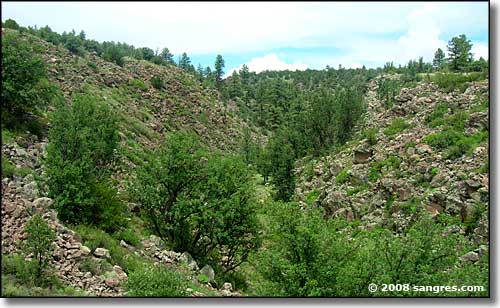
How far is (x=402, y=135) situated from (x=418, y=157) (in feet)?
8.41

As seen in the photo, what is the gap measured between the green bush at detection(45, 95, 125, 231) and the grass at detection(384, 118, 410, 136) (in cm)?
1245

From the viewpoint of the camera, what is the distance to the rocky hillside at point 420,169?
1435 cm

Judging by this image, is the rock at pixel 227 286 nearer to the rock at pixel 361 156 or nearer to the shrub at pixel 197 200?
the shrub at pixel 197 200

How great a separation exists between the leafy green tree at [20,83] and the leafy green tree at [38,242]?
217 inches

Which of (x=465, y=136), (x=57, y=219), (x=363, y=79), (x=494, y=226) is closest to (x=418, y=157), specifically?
(x=465, y=136)

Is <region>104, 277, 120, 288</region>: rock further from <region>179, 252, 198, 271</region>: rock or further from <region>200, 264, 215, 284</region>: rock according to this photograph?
<region>200, 264, 215, 284</region>: rock

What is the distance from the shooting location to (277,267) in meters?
9.84

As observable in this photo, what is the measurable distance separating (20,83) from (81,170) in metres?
4.02

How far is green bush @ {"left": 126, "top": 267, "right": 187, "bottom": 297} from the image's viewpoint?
8367 mm

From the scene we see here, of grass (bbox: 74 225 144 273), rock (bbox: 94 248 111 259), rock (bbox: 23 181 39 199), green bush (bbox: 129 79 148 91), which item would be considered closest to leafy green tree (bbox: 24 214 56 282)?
rock (bbox: 94 248 111 259)

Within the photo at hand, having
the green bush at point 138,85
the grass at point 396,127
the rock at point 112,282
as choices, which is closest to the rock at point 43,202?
the rock at point 112,282

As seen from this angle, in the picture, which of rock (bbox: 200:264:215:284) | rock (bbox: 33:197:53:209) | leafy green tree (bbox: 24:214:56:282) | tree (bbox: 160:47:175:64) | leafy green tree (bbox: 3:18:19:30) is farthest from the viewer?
tree (bbox: 160:47:175:64)

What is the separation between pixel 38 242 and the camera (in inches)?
365

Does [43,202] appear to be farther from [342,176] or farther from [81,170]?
[342,176]
